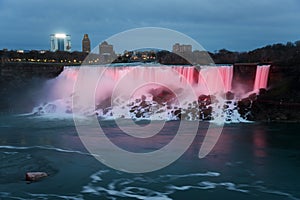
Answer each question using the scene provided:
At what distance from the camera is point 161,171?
11.0 m

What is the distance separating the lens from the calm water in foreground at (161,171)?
29.7 ft

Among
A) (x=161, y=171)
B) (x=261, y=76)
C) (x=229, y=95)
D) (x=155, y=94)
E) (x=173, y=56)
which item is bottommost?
(x=161, y=171)

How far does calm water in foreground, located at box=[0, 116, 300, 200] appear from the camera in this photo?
9062 millimetres

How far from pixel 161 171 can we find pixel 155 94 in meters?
16.7

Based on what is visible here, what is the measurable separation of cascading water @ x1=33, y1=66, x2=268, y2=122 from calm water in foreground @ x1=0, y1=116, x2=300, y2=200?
5788 mm

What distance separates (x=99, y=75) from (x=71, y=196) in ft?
80.2

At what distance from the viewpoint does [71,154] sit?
1302 cm

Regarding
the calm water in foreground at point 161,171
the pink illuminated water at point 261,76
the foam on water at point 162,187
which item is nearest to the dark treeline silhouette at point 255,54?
the pink illuminated water at point 261,76

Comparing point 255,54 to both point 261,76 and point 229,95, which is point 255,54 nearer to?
point 261,76

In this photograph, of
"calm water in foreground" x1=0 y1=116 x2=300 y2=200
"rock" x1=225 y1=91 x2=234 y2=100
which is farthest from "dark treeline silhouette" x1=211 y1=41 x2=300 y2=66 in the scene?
"calm water in foreground" x1=0 y1=116 x2=300 y2=200

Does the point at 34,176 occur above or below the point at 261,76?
below

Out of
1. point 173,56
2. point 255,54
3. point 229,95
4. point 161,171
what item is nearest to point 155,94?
point 229,95

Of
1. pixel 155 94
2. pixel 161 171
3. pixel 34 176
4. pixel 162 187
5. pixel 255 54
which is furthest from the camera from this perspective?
pixel 255 54

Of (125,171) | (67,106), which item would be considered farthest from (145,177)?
(67,106)
